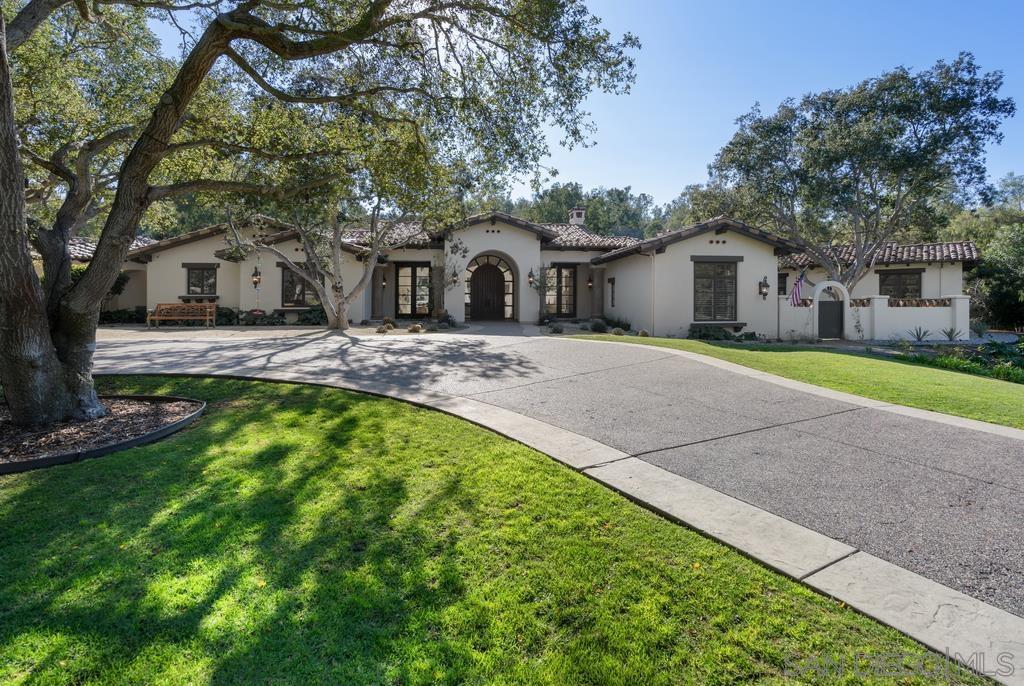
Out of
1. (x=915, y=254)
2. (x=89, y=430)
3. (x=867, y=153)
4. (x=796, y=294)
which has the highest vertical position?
(x=867, y=153)

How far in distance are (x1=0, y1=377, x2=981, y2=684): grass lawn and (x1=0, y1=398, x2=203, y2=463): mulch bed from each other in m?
0.72

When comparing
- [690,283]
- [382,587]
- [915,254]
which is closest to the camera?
[382,587]

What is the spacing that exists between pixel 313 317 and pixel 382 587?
65.6 feet

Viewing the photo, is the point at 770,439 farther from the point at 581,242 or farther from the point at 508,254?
the point at 581,242

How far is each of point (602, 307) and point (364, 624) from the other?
2164 centimetres

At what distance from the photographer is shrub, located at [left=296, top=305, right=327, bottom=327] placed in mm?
21062

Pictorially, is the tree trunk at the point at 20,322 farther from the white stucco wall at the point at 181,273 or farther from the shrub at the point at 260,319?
the white stucco wall at the point at 181,273

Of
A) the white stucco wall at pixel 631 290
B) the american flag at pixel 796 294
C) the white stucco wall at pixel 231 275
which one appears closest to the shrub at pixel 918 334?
the american flag at pixel 796 294

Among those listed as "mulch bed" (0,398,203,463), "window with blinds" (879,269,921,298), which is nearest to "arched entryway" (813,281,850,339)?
"window with blinds" (879,269,921,298)

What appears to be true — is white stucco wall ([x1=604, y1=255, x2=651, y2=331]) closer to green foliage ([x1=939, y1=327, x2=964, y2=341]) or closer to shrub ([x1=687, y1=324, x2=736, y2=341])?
shrub ([x1=687, y1=324, x2=736, y2=341])

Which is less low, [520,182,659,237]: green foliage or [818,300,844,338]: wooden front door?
[520,182,659,237]: green foliage

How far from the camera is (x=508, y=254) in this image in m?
20.8

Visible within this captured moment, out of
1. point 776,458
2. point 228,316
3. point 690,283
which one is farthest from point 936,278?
point 228,316

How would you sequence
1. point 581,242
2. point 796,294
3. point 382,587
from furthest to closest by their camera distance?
1. point 581,242
2. point 796,294
3. point 382,587
